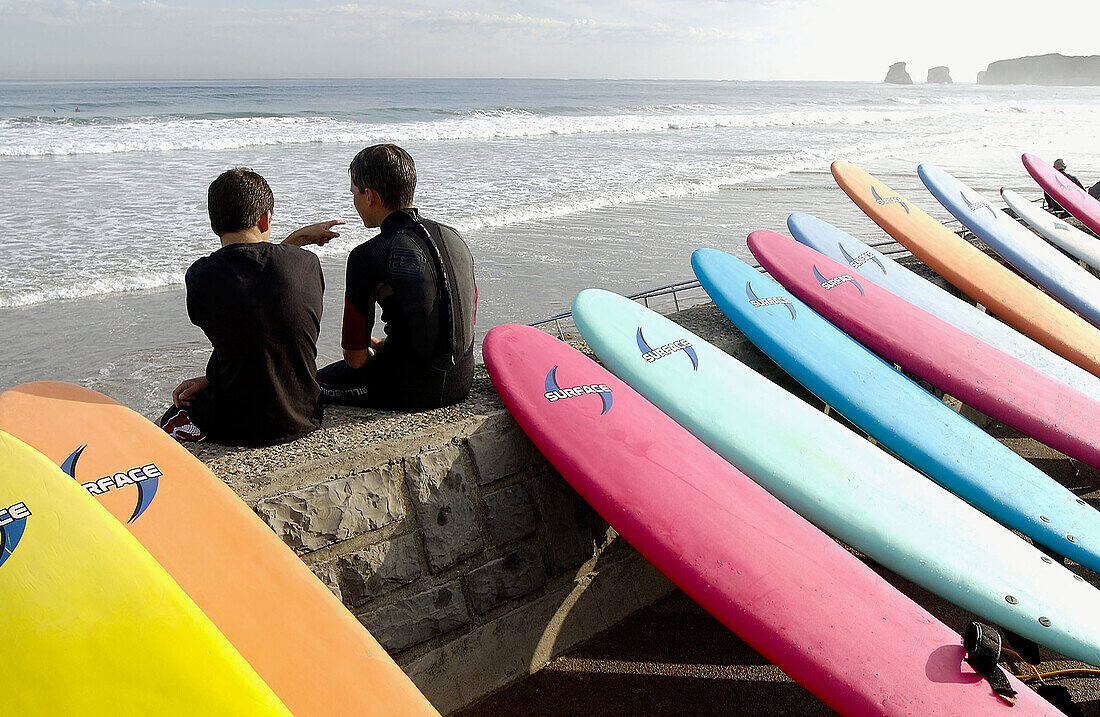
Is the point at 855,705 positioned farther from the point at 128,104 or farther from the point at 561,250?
the point at 128,104

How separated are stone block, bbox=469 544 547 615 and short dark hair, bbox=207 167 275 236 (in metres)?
1.15

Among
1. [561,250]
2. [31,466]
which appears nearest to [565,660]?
[31,466]

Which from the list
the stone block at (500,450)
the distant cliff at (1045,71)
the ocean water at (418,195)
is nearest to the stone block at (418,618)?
the stone block at (500,450)

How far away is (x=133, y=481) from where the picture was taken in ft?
6.18

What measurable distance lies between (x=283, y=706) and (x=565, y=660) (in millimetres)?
1061

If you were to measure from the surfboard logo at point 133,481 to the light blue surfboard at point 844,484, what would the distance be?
5.14 feet

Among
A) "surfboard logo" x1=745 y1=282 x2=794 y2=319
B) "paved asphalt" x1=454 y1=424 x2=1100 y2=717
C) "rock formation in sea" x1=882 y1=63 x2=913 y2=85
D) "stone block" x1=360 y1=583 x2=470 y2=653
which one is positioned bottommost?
"paved asphalt" x1=454 y1=424 x2=1100 y2=717

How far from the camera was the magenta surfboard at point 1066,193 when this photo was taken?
20.7 feet

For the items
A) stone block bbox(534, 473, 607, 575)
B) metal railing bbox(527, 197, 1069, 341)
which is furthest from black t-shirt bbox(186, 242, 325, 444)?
metal railing bbox(527, 197, 1069, 341)

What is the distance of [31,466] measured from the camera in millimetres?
1712

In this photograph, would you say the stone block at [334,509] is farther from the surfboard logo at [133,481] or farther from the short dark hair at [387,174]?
the short dark hair at [387,174]

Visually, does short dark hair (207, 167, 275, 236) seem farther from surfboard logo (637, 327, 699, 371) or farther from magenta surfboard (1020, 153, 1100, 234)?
magenta surfboard (1020, 153, 1100, 234)

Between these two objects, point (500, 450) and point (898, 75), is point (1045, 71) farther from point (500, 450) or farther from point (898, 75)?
point (500, 450)

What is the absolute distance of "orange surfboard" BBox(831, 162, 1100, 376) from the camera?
13.6 ft
